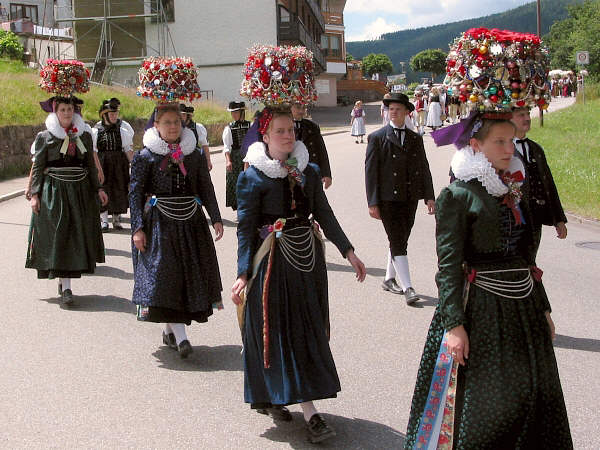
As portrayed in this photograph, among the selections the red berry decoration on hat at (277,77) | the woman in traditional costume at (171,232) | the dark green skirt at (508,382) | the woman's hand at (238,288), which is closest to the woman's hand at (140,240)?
the woman in traditional costume at (171,232)

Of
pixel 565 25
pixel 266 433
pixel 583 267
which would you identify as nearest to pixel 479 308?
pixel 266 433

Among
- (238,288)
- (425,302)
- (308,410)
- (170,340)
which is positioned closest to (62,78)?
(170,340)

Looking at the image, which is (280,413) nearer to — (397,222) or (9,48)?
(397,222)

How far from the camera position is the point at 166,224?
6.18m

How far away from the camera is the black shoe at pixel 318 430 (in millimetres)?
4648

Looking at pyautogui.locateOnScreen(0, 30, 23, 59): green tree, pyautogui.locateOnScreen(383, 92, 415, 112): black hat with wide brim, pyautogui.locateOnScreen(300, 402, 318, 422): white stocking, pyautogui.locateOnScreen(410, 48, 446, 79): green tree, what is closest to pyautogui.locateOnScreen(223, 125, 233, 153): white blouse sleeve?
pyautogui.locateOnScreen(383, 92, 415, 112): black hat with wide brim

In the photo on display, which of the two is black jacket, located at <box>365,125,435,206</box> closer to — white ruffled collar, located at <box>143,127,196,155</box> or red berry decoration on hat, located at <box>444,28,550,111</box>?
white ruffled collar, located at <box>143,127,196,155</box>

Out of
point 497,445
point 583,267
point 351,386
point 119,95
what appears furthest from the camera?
point 119,95

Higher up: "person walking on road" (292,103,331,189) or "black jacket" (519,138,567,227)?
"person walking on road" (292,103,331,189)

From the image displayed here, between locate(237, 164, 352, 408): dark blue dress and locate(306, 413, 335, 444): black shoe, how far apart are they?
15cm

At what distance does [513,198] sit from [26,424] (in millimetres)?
3283

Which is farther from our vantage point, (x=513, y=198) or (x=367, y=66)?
(x=367, y=66)

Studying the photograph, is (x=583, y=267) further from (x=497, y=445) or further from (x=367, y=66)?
(x=367, y=66)

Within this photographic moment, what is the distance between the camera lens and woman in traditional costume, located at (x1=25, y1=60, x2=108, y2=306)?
813 centimetres
